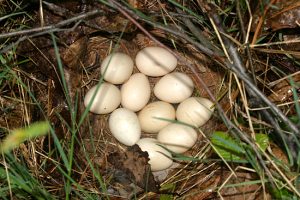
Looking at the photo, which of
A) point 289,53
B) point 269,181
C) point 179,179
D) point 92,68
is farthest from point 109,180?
point 289,53

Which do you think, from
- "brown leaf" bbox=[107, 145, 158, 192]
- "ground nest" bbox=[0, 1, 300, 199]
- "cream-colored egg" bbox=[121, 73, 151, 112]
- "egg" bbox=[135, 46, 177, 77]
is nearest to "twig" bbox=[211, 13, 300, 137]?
"ground nest" bbox=[0, 1, 300, 199]

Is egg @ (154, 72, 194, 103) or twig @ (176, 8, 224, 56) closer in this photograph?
twig @ (176, 8, 224, 56)

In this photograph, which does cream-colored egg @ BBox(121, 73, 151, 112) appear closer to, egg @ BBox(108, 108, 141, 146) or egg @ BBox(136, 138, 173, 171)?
egg @ BBox(108, 108, 141, 146)

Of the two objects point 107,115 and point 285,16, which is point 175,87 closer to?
point 107,115

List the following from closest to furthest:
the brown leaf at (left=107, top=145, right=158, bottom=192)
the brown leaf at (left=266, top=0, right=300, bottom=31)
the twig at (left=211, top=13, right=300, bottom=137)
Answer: the twig at (left=211, top=13, right=300, bottom=137), the brown leaf at (left=266, top=0, right=300, bottom=31), the brown leaf at (left=107, top=145, right=158, bottom=192)

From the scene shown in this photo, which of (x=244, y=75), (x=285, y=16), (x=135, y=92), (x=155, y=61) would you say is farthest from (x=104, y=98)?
(x=285, y=16)
